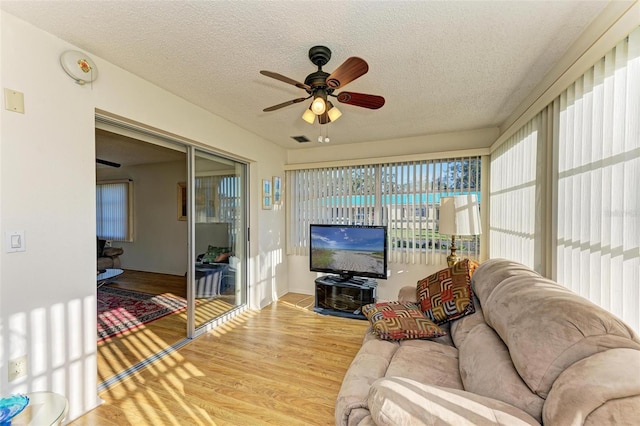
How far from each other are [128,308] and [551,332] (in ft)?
14.8

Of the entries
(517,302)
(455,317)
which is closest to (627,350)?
(517,302)

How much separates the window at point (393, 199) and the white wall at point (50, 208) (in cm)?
264

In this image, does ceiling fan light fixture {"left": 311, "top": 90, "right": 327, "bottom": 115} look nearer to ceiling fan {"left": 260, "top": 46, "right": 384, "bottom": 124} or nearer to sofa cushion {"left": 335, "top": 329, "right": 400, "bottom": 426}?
ceiling fan {"left": 260, "top": 46, "right": 384, "bottom": 124}

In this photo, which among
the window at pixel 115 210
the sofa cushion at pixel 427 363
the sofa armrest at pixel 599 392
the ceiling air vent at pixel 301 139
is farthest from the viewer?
the window at pixel 115 210

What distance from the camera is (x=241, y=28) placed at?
5.25ft

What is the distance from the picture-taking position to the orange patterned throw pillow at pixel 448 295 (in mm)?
1934

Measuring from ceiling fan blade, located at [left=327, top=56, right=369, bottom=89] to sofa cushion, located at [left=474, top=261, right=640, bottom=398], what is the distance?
1.46 meters

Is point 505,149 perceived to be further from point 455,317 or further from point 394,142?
point 455,317

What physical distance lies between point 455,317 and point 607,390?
120cm

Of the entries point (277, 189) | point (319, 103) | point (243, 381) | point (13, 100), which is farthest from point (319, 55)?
Answer: point (277, 189)

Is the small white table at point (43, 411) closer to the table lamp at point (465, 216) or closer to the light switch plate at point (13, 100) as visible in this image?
the light switch plate at point (13, 100)

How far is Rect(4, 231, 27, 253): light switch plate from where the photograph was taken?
150 centimetres

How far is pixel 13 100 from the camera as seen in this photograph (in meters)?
1.52

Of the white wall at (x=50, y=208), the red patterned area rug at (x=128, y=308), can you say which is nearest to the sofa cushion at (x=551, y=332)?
the white wall at (x=50, y=208)
